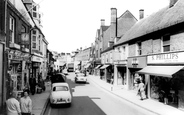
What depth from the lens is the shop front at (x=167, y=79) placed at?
450 inches

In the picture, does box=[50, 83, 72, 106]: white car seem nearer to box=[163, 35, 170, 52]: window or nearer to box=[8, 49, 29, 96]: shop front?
box=[8, 49, 29, 96]: shop front

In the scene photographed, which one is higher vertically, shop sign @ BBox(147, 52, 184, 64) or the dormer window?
the dormer window

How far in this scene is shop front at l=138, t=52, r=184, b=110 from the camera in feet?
37.5

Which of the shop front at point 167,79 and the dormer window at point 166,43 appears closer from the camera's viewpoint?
the shop front at point 167,79

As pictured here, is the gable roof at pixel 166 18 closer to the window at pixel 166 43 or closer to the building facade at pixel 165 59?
the building facade at pixel 165 59

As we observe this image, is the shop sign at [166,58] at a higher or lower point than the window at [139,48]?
lower

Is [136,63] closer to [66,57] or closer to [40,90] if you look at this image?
[40,90]

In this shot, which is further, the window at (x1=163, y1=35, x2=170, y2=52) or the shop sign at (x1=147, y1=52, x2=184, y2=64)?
the window at (x1=163, y1=35, x2=170, y2=52)

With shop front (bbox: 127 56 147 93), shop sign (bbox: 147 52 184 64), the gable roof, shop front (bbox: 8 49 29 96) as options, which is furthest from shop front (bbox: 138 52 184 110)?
shop front (bbox: 8 49 29 96)

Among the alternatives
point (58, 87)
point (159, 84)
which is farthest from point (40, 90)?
point (159, 84)

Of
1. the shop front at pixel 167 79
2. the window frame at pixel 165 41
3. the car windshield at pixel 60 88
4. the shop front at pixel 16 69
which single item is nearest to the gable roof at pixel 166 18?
the window frame at pixel 165 41

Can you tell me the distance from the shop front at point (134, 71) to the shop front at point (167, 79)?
1.52 meters

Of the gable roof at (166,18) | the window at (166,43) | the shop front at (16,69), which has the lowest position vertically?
the shop front at (16,69)

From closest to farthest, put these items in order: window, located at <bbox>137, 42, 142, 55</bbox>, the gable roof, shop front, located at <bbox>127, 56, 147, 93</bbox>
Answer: the gable roof < shop front, located at <bbox>127, 56, 147, 93</bbox> < window, located at <bbox>137, 42, 142, 55</bbox>
